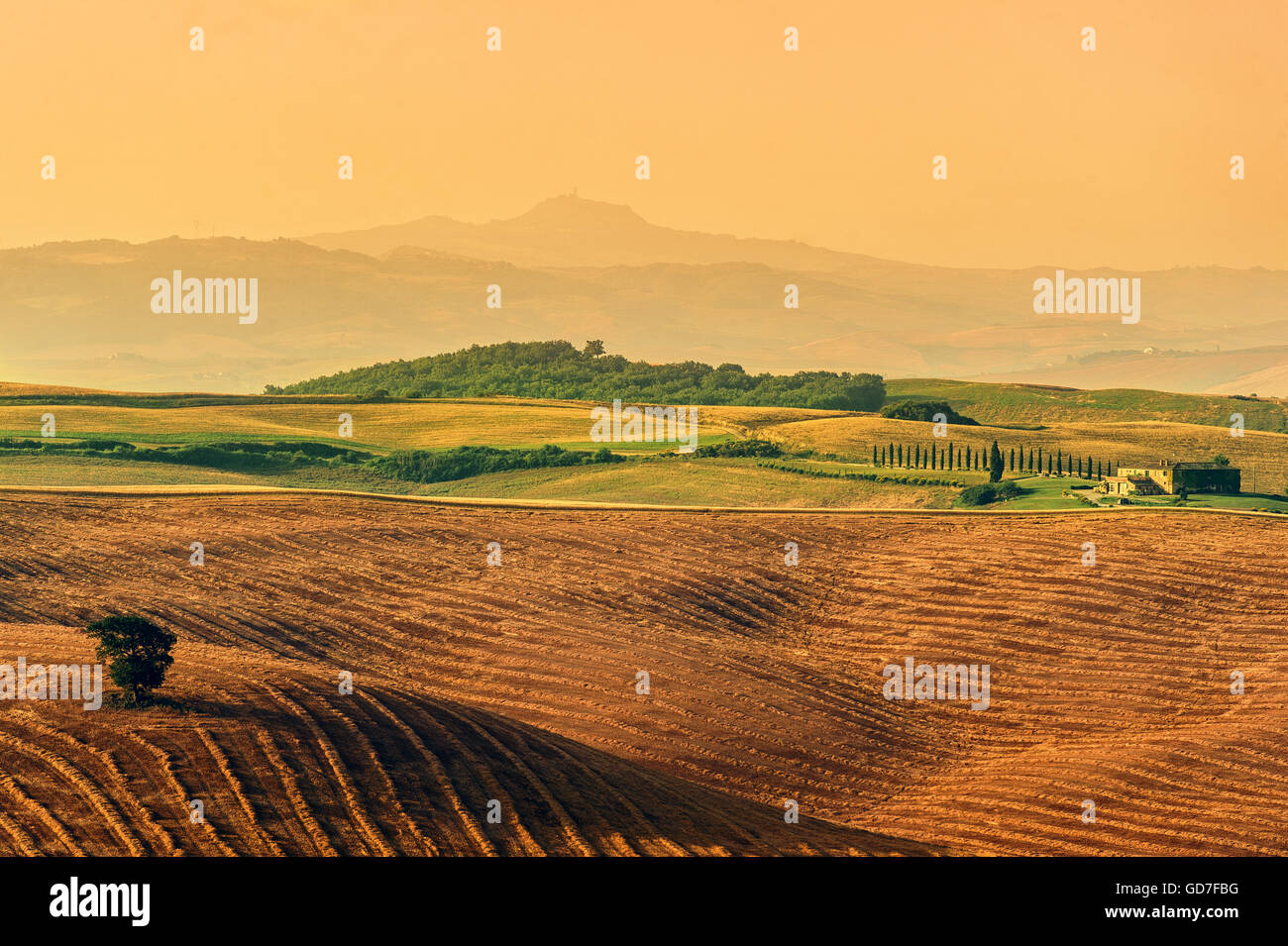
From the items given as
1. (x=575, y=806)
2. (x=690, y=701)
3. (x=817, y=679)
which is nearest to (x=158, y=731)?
(x=575, y=806)

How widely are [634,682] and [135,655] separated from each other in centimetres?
1857

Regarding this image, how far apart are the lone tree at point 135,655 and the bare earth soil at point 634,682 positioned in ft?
3.86

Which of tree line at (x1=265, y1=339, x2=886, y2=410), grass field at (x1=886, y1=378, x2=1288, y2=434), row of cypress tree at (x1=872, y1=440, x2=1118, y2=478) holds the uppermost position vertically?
tree line at (x1=265, y1=339, x2=886, y2=410)

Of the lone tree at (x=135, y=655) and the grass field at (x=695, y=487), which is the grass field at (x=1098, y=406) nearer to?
the grass field at (x=695, y=487)

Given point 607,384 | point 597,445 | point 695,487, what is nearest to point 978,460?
point 695,487

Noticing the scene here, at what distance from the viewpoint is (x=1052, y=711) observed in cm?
5094

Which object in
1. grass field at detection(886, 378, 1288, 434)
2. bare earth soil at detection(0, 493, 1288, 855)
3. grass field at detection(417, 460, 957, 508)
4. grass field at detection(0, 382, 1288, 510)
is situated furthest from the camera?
grass field at detection(886, 378, 1288, 434)

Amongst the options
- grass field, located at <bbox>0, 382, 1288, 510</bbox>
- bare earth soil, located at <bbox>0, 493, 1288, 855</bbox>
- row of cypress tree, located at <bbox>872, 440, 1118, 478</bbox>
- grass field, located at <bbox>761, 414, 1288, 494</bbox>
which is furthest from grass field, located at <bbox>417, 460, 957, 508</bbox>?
grass field, located at <bbox>761, 414, 1288, 494</bbox>

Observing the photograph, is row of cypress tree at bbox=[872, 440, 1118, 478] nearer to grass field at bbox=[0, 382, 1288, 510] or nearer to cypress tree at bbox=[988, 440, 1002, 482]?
grass field at bbox=[0, 382, 1288, 510]

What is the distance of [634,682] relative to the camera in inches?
1967

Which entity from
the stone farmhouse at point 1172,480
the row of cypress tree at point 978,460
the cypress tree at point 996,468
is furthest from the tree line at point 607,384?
the stone farmhouse at point 1172,480

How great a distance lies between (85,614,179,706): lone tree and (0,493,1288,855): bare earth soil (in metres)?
1.18

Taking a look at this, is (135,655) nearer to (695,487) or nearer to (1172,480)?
(695,487)

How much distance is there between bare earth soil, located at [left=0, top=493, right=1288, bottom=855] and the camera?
3341 centimetres
